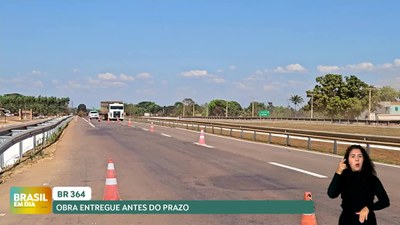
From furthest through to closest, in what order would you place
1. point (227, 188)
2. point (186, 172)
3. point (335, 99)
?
point (335, 99)
point (186, 172)
point (227, 188)

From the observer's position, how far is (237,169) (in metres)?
14.2

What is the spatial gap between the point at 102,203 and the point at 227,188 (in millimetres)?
5570

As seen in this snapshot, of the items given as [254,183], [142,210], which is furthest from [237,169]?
[142,210]

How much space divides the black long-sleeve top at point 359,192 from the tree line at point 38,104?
152613 mm

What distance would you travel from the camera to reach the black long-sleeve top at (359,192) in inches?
168

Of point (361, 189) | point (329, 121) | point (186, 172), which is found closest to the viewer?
point (361, 189)

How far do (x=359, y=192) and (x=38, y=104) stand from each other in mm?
172722

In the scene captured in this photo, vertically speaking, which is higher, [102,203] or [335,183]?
[335,183]

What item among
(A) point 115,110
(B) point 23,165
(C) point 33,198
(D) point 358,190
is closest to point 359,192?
(D) point 358,190

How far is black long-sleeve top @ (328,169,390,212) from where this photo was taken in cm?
428

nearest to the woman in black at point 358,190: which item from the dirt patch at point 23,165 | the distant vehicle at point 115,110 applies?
the dirt patch at point 23,165

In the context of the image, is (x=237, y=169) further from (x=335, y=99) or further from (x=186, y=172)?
(x=335, y=99)

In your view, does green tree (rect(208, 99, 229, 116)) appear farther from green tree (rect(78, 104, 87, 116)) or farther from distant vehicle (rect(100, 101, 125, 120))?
distant vehicle (rect(100, 101, 125, 120))

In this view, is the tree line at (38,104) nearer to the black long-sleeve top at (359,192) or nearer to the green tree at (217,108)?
the green tree at (217,108)
